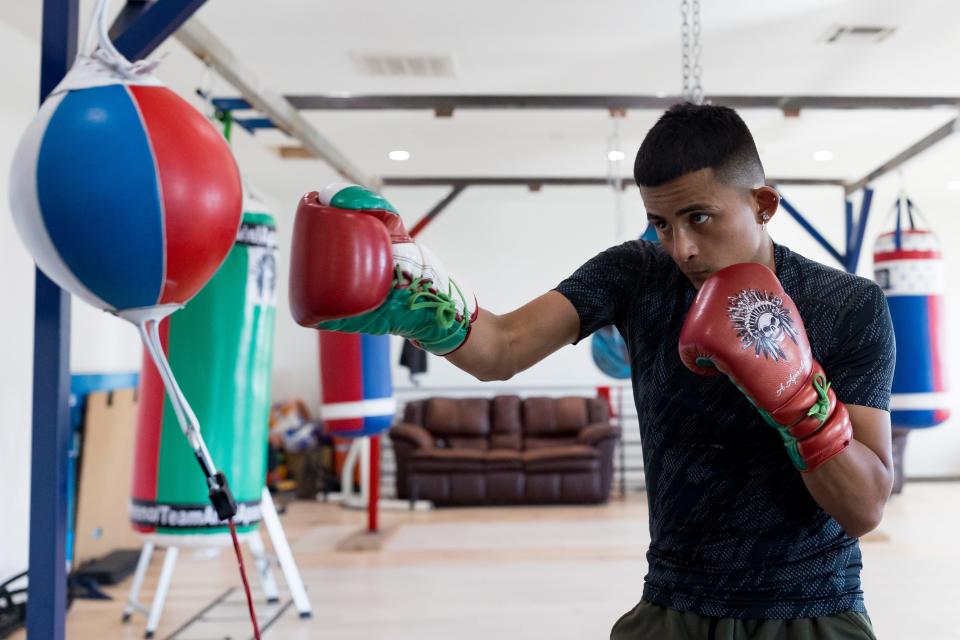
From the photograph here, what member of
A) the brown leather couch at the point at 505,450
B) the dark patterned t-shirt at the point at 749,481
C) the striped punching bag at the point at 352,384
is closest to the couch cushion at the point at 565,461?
the brown leather couch at the point at 505,450

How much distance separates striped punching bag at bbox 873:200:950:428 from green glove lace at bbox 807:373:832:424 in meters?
3.96

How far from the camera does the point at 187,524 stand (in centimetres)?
296

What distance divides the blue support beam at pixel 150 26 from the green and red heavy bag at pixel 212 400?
3.37 ft

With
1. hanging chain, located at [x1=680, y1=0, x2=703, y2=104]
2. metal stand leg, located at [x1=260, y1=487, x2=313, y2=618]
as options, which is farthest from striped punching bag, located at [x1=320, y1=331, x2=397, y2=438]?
hanging chain, located at [x1=680, y1=0, x2=703, y2=104]

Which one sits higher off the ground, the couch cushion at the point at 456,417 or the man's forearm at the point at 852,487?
the man's forearm at the point at 852,487

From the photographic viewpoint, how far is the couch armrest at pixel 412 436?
7500 mm

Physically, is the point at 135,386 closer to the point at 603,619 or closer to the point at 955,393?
the point at 603,619

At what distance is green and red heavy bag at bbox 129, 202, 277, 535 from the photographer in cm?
296

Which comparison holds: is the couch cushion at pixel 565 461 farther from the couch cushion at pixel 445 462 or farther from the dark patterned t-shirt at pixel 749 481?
the dark patterned t-shirt at pixel 749 481

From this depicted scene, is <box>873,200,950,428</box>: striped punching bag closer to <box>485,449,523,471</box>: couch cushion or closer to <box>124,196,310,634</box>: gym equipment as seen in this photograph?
<box>485,449,523,471</box>: couch cushion

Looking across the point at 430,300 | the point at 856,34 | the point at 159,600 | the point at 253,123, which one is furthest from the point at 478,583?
the point at 430,300

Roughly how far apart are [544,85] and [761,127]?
1.72 meters

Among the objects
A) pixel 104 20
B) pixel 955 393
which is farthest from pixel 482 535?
pixel 955 393

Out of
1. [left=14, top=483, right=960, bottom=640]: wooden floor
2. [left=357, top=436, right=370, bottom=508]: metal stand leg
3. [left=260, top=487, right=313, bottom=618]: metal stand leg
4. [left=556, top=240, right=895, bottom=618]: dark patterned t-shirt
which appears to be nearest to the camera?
[left=556, top=240, right=895, bottom=618]: dark patterned t-shirt
